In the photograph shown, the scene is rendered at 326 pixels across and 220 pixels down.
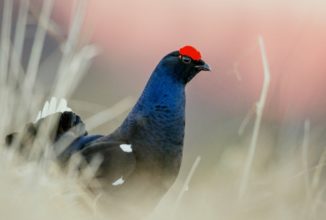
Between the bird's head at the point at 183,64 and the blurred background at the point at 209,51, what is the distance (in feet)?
3.90

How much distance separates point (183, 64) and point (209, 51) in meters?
3.58

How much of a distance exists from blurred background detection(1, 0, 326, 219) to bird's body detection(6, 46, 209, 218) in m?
1.35

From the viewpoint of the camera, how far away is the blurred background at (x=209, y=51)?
6.22 m

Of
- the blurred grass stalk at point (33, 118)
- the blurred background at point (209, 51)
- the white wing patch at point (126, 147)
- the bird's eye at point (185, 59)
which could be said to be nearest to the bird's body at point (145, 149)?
the white wing patch at point (126, 147)

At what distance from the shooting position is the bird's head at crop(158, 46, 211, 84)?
3.99 m

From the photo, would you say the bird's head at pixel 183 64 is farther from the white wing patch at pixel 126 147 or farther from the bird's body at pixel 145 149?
the white wing patch at pixel 126 147

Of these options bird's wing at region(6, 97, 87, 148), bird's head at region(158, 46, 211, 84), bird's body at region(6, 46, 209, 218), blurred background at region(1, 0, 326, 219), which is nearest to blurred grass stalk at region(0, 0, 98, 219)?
bird's wing at region(6, 97, 87, 148)

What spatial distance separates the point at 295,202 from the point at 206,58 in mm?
4034

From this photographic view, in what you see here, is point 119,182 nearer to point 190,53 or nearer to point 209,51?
point 190,53

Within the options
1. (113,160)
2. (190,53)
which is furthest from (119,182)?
(190,53)

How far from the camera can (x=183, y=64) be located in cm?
403

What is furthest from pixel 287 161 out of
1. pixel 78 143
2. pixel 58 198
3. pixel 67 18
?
pixel 67 18

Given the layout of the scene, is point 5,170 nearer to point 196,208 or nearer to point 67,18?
point 196,208

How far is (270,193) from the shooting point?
3490mm
